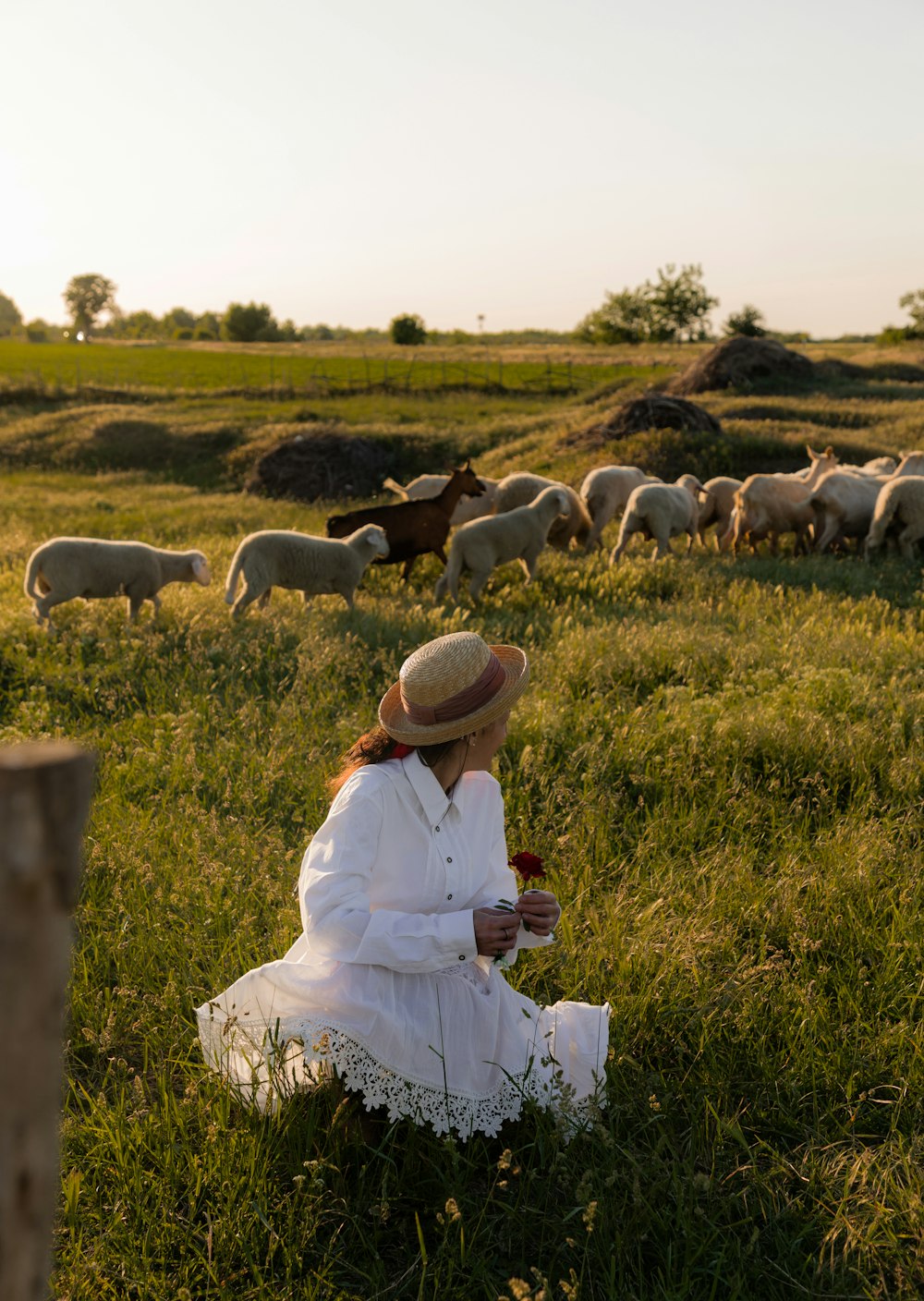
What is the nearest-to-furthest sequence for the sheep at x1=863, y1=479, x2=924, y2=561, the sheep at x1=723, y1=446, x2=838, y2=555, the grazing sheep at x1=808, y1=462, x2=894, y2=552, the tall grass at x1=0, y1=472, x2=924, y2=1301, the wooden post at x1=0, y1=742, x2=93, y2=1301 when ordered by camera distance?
the wooden post at x1=0, y1=742, x2=93, y2=1301 → the tall grass at x1=0, y1=472, x2=924, y2=1301 → the sheep at x1=863, y1=479, x2=924, y2=561 → the grazing sheep at x1=808, y1=462, x2=894, y2=552 → the sheep at x1=723, y1=446, x2=838, y2=555

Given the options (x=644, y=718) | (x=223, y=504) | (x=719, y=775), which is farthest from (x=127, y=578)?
(x=223, y=504)

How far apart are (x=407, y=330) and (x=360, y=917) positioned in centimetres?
8960

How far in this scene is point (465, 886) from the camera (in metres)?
3.29

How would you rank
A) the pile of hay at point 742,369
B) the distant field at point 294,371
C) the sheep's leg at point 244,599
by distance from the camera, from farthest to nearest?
the distant field at point 294,371
the pile of hay at point 742,369
the sheep's leg at point 244,599

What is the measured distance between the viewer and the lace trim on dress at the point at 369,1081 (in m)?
2.97

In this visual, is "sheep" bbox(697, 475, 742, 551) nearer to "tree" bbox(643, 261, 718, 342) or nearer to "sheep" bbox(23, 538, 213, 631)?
"sheep" bbox(23, 538, 213, 631)

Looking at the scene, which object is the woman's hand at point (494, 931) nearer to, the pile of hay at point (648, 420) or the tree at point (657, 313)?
the pile of hay at point (648, 420)

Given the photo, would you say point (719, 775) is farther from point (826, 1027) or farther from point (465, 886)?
point (465, 886)

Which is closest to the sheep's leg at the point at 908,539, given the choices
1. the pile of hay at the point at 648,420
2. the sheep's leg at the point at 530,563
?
the sheep's leg at the point at 530,563

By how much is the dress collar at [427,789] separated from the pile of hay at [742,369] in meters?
34.4

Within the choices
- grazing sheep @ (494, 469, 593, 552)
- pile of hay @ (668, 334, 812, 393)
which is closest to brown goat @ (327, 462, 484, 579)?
grazing sheep @ (494, 469, 593, 552)

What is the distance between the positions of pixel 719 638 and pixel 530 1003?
587 centimetres

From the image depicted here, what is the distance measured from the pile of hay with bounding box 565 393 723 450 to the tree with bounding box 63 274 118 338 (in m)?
142

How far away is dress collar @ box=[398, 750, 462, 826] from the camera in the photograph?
313 centimetres
